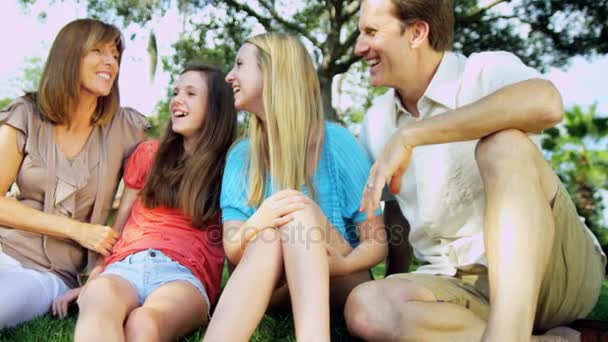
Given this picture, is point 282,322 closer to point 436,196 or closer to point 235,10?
point 436,196

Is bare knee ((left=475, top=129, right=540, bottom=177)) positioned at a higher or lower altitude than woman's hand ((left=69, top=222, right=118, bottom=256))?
higher

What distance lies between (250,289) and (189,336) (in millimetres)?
680

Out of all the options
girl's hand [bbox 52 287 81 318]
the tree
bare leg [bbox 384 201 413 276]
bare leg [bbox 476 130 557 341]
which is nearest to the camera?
bare leg [bbox 476 130 557 341]

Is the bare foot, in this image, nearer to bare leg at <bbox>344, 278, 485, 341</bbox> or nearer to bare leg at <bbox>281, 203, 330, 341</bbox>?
bare leg at <bbox>344, 278, 485, 341</bbox>

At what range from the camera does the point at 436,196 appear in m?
2.48

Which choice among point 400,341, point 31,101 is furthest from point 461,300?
point 31,101

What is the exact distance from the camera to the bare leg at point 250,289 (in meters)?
2.03

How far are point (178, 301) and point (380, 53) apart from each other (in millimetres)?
1360

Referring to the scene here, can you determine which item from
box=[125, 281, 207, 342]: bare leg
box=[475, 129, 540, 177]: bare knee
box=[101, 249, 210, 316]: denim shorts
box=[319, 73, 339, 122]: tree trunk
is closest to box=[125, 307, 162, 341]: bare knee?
box=[125, 281, 207, 342]: bare leg

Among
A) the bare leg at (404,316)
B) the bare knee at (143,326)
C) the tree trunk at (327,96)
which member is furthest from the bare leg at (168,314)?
the tree trunk at (327,96)

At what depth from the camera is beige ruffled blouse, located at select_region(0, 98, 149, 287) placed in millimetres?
3004

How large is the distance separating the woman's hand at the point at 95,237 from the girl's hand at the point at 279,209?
96 cm

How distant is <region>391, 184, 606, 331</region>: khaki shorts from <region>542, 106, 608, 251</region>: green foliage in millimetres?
12382

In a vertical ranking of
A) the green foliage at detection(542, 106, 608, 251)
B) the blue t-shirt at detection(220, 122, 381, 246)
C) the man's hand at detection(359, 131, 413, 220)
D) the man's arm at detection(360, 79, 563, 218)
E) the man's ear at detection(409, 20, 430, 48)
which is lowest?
the green foliage at detection(542, 106, 608, 251)
